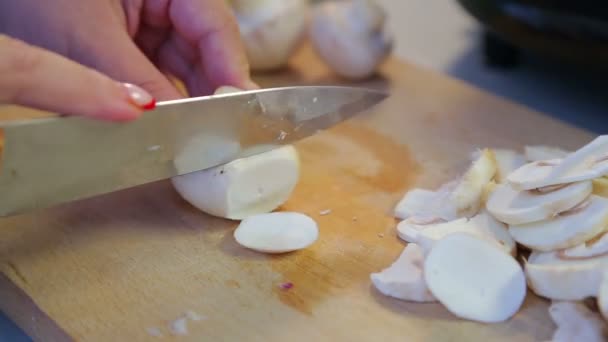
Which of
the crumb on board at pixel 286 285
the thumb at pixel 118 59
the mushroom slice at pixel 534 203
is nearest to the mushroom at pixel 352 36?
the thumb at pixel 118 59

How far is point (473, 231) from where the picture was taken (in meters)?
1.11

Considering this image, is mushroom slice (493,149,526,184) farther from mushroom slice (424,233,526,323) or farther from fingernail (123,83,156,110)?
fingernail (123,83,156,110)

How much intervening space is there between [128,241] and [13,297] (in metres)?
0.20

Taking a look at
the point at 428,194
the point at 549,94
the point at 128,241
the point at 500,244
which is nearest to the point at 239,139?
the point at 128,241

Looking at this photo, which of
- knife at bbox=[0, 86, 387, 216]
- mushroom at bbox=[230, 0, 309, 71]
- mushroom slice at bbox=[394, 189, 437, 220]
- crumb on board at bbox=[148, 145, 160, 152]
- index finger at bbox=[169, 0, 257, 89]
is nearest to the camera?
knife at bbox=[0, 86, 387, 216]

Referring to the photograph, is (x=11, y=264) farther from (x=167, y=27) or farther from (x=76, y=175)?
(x=167, y=27)

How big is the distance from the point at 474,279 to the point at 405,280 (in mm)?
103

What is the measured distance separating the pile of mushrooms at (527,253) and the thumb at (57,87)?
47 centimetres

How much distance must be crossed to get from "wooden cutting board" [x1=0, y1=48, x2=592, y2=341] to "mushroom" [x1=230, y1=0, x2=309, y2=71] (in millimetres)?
379

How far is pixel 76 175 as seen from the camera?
1.07 meters

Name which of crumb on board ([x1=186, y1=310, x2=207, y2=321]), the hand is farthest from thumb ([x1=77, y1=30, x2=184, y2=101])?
crumb on board ([x1=186, y1=310, x2=207, y2=321])

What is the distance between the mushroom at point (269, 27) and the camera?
1.74 m

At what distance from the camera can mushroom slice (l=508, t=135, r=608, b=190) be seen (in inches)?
40.8

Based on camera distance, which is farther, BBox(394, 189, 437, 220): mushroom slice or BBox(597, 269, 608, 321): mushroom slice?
BBox(394, 189, 437, 220): mushroom slice
